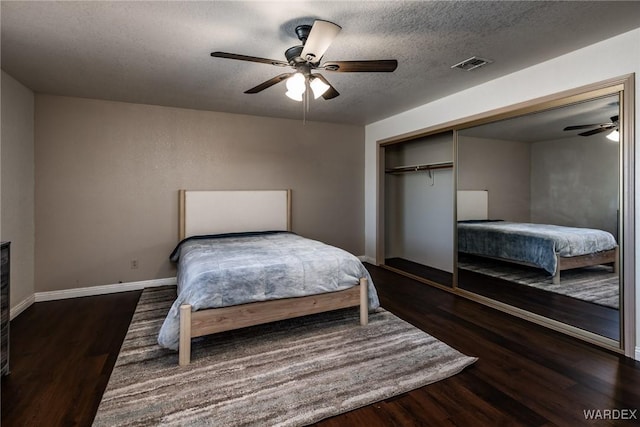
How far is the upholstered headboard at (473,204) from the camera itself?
3.69 meters

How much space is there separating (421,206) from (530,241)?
2045mm

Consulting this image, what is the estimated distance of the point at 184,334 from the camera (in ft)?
7.45

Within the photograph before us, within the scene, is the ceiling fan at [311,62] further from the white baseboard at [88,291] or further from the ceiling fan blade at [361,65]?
the white baseboard at [88,291]

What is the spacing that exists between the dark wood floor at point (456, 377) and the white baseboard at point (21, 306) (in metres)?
0.07

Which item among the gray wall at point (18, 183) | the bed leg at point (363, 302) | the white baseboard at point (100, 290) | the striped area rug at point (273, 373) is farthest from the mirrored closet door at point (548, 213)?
the gray wall at point (18, 183)

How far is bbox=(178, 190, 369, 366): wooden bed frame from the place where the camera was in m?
2.35

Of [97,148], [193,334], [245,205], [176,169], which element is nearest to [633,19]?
[193,334]

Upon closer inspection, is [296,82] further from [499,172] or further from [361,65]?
[499,172]

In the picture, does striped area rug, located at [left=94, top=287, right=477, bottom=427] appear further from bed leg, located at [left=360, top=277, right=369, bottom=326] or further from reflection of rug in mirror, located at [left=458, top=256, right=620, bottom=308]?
reflection of rug in mirror, located at [left=458, top=256, right=620, bottom=308]

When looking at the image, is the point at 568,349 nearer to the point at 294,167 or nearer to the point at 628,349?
the point at 628,349

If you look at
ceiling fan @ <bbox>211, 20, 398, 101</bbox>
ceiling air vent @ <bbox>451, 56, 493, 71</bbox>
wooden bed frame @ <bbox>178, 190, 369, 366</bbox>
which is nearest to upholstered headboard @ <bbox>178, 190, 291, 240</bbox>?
wooden bed frame @ <bbox>178, 190, 369, 366</bbox>

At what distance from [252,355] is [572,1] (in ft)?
10.7

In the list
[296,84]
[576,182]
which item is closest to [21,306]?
[296,84]

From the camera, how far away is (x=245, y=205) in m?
4.60
